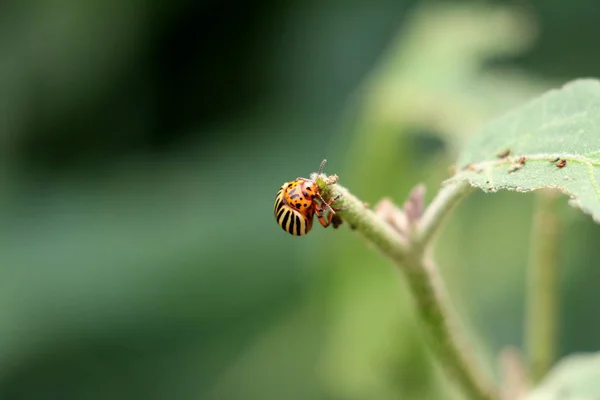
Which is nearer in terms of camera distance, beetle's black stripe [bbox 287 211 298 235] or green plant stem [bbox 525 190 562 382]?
beetle's black stripe [bbox 287 211 298 235]

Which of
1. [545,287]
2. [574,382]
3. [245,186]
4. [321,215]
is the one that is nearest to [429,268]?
[321,215]

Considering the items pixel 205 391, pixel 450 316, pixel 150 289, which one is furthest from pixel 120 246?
pixel 450 316

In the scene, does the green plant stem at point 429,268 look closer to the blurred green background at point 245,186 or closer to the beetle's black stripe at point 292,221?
the beetle's black stripe at point 292,221

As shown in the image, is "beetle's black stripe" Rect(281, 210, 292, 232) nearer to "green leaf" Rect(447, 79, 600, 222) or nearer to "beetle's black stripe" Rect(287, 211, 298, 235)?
"beetle's black stripe" Rect(287, 211, 298, 235)

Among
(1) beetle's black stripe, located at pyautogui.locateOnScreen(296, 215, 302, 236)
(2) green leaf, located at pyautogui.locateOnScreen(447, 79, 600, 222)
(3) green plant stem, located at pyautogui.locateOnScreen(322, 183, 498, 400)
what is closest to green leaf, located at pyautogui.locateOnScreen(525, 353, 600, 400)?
(3) green plant stem, located at pyautogui.locateOnScreen(322, 183, 498, 400)

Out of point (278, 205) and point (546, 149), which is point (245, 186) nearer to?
point (278, 205)

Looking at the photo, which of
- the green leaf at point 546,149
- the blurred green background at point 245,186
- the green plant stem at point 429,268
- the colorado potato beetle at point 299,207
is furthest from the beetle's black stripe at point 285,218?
the blurred green background at point 245,186
